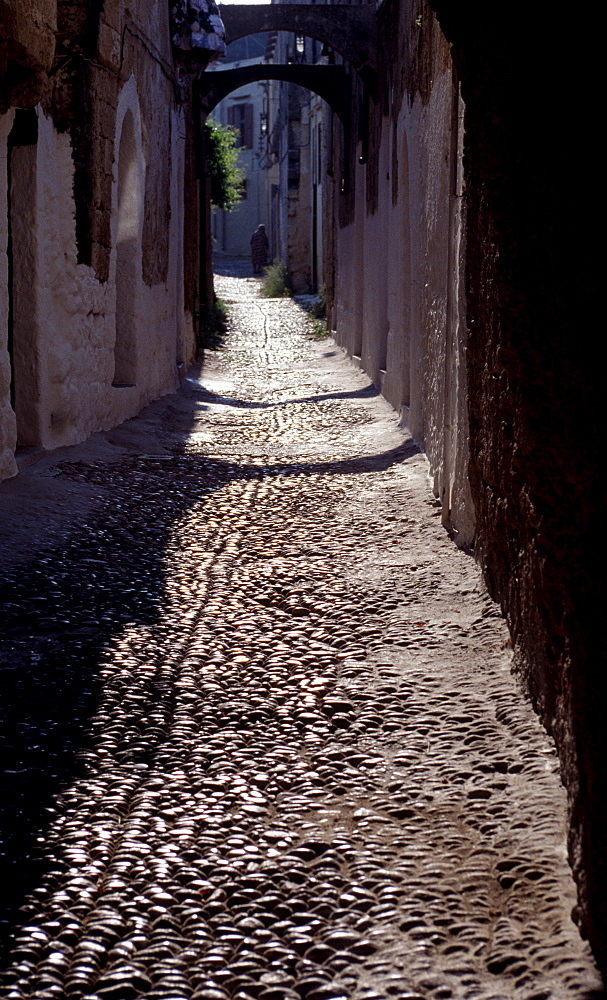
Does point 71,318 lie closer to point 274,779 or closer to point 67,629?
point 67,629

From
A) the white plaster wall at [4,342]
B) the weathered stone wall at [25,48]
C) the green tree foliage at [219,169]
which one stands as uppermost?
the green tree foliage at [219,169]

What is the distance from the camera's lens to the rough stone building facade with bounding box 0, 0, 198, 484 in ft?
19.5

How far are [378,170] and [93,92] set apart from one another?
14.0 ft

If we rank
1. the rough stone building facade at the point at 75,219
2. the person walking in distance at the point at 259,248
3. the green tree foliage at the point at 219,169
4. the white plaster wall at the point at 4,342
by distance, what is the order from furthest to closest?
1. the person walking in distance at the point at 259,248
2. the green tree foliage at the point at 219,169
3. the rough stone building facade at the point at 75,219
4. the white plaster wall at the point at 4,342

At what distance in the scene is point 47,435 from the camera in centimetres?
702

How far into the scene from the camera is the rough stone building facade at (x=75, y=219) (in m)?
5.94

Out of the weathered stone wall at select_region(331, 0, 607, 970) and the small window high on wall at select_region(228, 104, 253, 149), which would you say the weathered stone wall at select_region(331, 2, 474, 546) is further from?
the small window high on wall at select_region(228, 104, 253, 149)

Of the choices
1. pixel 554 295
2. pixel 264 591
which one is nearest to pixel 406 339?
pixel 264 591

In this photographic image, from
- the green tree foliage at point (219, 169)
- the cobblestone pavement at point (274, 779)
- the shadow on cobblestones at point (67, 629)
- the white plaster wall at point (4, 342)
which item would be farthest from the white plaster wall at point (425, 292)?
the green tree foliage at point (219, 169)

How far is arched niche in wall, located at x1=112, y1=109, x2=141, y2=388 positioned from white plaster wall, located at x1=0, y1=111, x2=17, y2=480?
3.08m

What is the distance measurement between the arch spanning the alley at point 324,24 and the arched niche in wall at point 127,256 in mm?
4085

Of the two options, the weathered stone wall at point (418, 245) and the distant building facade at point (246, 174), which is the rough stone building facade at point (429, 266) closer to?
the weathered stone wall at point (418, 245)

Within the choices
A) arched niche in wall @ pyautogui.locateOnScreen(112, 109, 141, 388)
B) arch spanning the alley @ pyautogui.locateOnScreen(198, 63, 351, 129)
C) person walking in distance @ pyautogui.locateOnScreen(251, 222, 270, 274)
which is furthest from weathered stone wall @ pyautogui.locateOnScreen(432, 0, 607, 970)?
person walking in distance @ pyautogui.locateOnScreen(251, 222, 270, 274)

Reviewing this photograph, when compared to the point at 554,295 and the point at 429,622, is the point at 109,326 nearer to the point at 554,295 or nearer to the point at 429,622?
the point at 429,622
